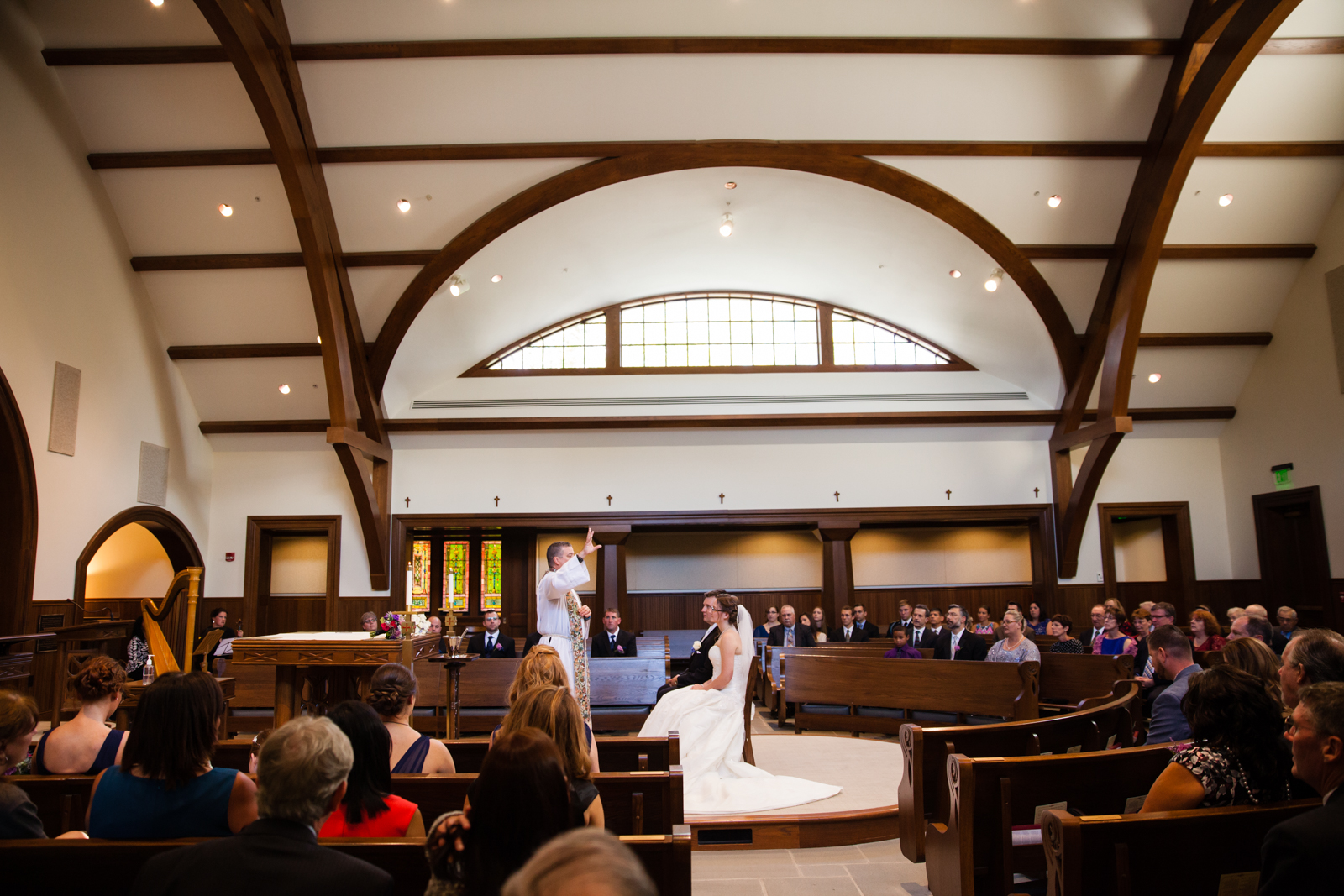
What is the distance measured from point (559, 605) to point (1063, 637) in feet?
16.0

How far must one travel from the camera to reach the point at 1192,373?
10289mm

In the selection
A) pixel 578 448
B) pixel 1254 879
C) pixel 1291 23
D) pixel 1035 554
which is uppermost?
pixel 1291 23

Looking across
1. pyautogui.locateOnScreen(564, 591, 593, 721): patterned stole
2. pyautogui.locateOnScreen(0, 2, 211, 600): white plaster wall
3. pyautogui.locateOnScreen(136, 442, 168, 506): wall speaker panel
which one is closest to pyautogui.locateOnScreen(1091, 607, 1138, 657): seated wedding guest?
pyautogui.locateOnScreen(564, 591, 593, 721): patterned stole

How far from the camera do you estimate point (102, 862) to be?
1.87 m

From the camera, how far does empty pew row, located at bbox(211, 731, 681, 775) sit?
3.23 m

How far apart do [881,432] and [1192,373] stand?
3570 millimetres

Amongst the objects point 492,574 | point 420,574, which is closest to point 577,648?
point 492,574

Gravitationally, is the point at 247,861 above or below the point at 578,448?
below

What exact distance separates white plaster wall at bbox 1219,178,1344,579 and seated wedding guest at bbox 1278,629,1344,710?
8010 millimetres

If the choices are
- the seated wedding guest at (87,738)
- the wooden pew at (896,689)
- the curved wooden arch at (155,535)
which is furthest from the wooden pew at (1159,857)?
the curved wooden arch at (155,535)

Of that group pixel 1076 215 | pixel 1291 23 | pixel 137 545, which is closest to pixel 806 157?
pixel 1076 215

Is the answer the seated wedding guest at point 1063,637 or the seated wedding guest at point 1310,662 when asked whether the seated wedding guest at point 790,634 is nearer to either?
the seated wedding guest at point 1063,637

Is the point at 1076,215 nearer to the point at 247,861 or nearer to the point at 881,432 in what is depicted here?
the point at 881,432

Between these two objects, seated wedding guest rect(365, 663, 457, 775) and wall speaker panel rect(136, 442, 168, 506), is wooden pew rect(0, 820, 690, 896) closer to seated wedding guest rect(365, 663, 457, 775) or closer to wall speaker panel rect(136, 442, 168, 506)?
seated wedding guest rect(365, 663, 457, 775)
